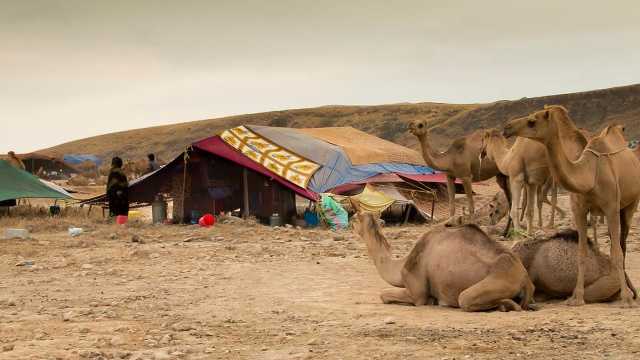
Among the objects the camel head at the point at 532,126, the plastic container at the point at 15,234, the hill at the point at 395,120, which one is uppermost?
the hill at the point at 395,120

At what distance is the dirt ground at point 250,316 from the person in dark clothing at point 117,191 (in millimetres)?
6325

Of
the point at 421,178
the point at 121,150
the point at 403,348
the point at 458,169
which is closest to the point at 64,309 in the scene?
the point at 403,348

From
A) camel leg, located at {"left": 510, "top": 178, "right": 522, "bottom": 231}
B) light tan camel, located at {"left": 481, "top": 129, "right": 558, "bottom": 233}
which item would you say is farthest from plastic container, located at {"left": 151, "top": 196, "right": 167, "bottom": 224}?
camel leg, located at {"left": 510, "top": 178, "right": 522, "bottom": 231}

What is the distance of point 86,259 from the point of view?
1260 cm

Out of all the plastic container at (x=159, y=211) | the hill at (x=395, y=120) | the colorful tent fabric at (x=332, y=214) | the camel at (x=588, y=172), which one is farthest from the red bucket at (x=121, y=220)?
the hill at (x=395, y=120)

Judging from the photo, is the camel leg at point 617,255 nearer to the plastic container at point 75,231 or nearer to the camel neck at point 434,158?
the camel neck at point 434,158

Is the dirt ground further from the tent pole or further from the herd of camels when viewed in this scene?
the tent pole

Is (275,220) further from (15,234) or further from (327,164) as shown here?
(15,234)

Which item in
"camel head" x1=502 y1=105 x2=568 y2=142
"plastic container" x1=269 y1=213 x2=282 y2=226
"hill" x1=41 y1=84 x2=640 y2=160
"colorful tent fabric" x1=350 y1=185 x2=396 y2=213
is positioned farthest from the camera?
"hill" x1=41 y1=84 x2=640 y2=160

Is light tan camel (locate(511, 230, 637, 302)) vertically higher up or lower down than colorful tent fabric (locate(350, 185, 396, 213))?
Answer: lower down

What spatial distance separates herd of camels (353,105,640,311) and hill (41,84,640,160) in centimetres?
4268

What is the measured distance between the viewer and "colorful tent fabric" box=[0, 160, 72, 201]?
1970 centimetres

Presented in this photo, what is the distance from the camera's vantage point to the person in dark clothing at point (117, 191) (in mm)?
19812

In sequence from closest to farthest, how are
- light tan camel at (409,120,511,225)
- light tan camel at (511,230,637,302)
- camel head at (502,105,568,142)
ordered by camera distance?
camel head at (502,105,568,142) < light tan camel at (511,230,637,302) < light tan camel at (409,120,511,225)
